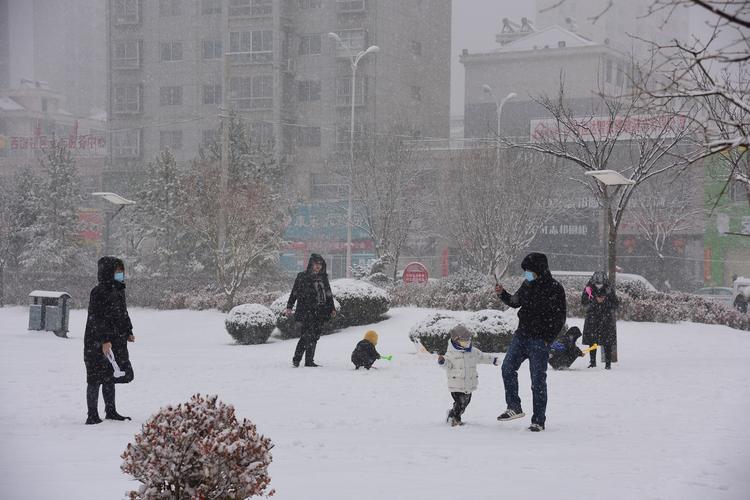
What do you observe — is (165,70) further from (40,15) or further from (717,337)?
(40,15)

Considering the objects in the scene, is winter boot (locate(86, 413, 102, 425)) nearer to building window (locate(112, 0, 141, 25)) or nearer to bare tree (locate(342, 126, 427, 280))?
bare tree (locate(342, 126, 427, 280))

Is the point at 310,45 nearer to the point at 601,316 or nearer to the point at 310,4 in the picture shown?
the point at 310,4

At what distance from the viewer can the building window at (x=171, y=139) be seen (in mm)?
63375

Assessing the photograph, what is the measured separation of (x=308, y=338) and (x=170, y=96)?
2040 inches

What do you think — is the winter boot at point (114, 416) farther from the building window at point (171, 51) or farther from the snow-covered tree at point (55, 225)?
the building window at point (171, 51)

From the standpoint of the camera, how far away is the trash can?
21.8 meters

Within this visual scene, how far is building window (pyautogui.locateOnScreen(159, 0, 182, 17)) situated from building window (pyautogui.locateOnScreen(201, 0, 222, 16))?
1.87 meters

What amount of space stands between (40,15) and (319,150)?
68.3 m

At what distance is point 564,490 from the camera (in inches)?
256

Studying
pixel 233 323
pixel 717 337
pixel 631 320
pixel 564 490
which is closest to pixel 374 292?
pixel 233 323

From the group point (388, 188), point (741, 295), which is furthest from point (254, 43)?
point (741, 295)

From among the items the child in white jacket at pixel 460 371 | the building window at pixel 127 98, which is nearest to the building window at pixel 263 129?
the building window at pixel 127 98

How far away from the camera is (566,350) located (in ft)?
48.7

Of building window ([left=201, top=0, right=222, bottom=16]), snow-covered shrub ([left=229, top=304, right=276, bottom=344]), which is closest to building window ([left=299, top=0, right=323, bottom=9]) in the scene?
building window ([left=201, top=0, right=222, bottom=16])
